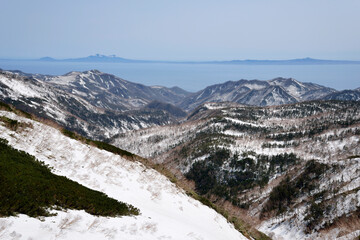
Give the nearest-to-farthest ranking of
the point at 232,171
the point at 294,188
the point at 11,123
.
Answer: the point at 11,123
the point at 294,188
the point at 232,171

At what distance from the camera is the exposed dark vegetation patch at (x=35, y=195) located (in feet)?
38.9

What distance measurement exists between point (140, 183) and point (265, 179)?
5519 inches

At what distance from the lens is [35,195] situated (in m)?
13.2

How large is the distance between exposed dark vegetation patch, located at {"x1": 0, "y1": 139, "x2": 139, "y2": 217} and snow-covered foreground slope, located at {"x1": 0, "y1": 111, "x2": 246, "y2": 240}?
2.41 ft

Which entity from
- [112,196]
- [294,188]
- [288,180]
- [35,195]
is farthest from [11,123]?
[288,180]

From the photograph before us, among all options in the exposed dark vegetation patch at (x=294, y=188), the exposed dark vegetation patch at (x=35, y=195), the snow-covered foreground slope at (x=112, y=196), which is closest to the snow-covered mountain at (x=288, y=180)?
the exposed dark vegetation patch at (x=294, y=188)

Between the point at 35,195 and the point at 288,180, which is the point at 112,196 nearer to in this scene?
the point at 35,195

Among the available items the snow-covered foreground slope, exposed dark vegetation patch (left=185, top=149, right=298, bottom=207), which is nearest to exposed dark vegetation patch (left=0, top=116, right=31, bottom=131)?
the snow-covered foreground slope

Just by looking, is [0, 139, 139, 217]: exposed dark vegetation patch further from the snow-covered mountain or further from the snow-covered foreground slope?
the snow-covered mountain

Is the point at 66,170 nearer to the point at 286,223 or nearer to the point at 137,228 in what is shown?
the point at 137,228

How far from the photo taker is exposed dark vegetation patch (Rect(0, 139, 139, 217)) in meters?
11.9

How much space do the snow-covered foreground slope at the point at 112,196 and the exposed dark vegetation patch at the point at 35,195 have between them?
0.74 metres

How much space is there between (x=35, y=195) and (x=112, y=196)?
869 centimetres

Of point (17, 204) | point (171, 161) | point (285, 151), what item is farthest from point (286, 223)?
point (171, 161)
